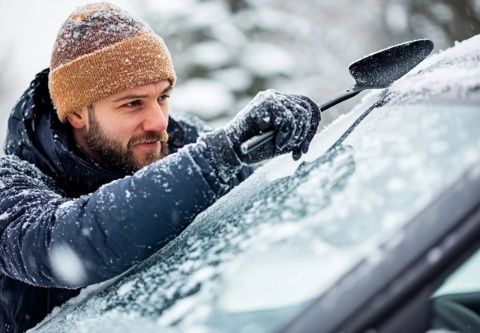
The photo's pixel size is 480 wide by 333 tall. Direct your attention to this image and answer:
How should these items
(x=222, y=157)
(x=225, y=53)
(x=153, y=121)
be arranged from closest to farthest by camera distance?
(x=222, y=157) < (x=153, y=121) < (x=225, y=53)

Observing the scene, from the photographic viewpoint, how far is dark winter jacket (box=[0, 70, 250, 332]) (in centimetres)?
160

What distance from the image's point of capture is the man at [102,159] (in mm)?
1614

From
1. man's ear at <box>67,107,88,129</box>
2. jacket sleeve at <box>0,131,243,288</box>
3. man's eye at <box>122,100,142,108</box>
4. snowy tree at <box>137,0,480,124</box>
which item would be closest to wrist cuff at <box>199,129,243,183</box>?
jacket sleeve at <box>0,131,243,288</box>

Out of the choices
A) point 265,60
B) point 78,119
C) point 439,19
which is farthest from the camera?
point 265,60

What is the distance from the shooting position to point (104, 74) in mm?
2621

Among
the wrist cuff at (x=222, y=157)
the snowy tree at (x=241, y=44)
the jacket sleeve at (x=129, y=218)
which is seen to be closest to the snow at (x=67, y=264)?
the jacket sleeve at (x=129, y=218)

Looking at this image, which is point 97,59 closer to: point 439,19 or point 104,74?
point 104,74

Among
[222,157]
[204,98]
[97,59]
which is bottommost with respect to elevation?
[222,157]

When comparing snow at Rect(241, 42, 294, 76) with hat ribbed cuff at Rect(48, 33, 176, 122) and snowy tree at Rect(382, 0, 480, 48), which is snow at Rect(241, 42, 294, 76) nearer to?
snowy tree at Rect(382, 0, 480, 48)

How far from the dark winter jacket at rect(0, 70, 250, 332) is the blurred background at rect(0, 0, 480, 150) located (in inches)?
313

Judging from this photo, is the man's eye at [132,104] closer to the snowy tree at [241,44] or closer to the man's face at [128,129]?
the man's face at [128,129]

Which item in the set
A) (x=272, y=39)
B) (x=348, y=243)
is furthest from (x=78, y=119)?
(x=272, y=39)

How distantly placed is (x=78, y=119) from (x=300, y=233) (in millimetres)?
2016

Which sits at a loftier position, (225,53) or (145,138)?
Result: (225,53)
